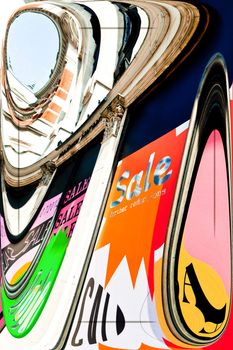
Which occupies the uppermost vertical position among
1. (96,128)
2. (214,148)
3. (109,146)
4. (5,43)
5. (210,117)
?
(5,43)

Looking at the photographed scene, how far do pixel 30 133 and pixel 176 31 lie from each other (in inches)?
133

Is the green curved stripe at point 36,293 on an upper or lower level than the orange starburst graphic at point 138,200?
lower

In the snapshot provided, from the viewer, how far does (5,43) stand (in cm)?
645

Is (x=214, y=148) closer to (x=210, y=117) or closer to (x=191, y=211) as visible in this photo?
(x=210, y=117)

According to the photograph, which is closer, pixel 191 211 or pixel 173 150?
pixel 191 211

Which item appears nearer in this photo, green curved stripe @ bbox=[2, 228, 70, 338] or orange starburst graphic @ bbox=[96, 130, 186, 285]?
orange starburst graphic @ bbox=[96, 130, 186, 285]

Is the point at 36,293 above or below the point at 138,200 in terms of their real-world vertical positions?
below

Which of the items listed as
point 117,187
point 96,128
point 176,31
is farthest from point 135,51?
point 117,187

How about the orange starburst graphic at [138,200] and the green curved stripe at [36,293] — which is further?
the green curved stripe at [36,293]

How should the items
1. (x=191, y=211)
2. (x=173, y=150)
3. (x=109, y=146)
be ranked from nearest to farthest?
(x=191, y=211) → (x=173, y=150) → (x=109, y=146)

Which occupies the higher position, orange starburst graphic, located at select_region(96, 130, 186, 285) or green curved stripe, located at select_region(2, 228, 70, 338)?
orange starburst graphic, located at select_region(96, 130, 186, 285)

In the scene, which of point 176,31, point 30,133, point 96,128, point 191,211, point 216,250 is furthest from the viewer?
point 30,133

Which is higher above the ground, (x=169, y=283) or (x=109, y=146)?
(x=109, y=146)

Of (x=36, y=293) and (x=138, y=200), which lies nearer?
(x=138, y=200)
